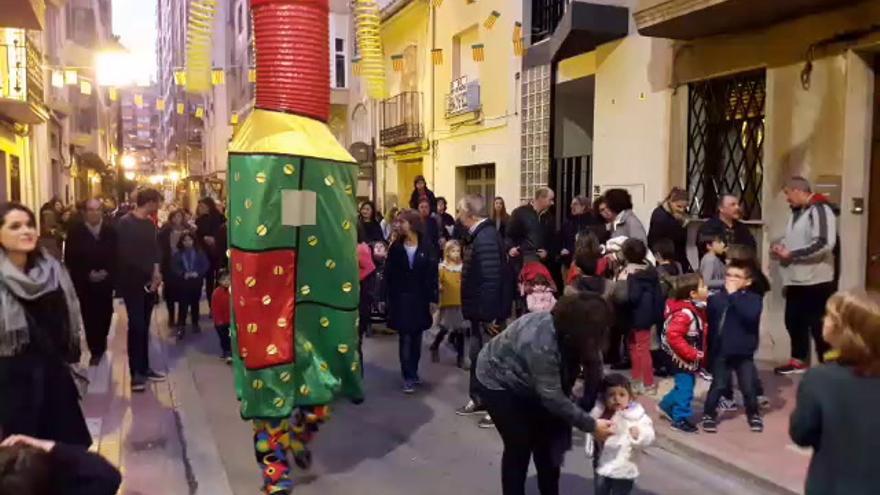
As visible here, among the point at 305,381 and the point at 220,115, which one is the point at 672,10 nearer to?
the point at 305,381

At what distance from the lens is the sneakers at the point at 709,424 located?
6082 millimetres

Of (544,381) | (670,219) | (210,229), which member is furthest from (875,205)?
(210,229)

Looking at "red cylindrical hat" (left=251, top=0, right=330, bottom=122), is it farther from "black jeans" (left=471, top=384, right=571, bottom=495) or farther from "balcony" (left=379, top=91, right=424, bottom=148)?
"balcony" (left=379, top=91, right=424, bottom=148)

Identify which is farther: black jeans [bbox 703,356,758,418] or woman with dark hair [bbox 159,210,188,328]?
woman with dark hair [bbox 159,210,188,328]

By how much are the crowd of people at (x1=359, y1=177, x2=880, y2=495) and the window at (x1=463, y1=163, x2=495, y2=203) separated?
7.05 metres

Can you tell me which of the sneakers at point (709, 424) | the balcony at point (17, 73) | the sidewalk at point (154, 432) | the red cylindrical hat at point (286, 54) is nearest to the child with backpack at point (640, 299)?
the sneakers at point (709, 424)

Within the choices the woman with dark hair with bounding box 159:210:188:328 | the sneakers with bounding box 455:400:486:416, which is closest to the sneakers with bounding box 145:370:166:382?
the woman with dark hair with bounding box 159:210:188:328

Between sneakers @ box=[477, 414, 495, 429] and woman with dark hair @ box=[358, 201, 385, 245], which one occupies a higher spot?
woman with dark hair @ box=[358, 201, 385, 245]

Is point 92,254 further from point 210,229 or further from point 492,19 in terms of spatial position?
point 492,19

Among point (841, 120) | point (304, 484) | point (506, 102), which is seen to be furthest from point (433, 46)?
point (304, 484)

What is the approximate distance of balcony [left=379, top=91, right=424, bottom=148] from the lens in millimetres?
19500

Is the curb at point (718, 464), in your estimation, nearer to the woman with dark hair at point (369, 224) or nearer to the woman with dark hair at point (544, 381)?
the woman with dark hair at point (544, 381)

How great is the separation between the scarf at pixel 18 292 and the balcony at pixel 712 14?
6557 millimetres

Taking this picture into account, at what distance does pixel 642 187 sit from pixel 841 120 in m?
3.07
